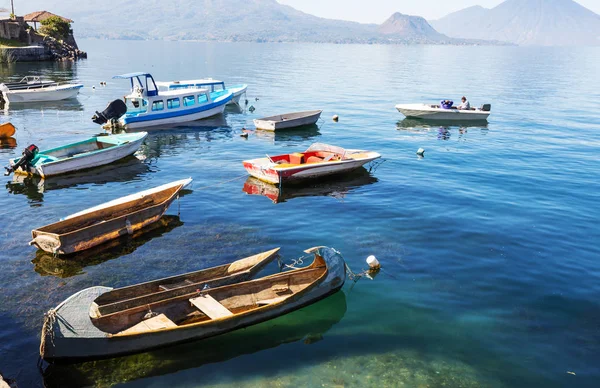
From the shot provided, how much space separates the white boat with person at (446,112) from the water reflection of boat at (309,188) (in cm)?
1764

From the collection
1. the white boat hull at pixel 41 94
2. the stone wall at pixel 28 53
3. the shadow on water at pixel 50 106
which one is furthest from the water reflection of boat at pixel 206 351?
the stone wall at pixel 28 53

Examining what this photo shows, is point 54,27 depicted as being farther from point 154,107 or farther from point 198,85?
point 154,107

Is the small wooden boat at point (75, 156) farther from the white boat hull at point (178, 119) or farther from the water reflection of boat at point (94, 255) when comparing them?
the water reflection of boat at point (94, 255)

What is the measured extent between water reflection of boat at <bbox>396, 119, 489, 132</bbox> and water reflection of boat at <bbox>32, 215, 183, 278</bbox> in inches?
1061

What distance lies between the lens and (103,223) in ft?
59.5

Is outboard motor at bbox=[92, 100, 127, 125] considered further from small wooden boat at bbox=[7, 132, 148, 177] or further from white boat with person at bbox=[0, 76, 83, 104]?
white boat with person at bbox=[0, 76, 83, 104]

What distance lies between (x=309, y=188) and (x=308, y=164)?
1232 millimetres

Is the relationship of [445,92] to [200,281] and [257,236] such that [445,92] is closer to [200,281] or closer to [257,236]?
[257,236]

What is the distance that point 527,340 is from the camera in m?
13.4

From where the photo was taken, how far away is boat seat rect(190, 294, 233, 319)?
12.8 m

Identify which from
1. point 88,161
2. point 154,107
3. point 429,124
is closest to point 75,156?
point 88,161

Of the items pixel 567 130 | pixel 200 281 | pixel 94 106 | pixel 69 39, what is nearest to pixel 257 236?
pixel 200 281

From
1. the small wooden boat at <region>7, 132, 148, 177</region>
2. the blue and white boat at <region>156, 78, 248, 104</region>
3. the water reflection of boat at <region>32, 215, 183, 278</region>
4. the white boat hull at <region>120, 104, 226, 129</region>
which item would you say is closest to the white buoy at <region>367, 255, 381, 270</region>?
the water reflection of boat at <region>32, 215, 183, 278</region>

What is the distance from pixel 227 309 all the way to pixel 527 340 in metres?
8.16
